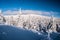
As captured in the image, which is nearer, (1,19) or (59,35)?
(1,19)

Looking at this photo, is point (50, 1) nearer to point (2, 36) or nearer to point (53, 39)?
point (53, 39)

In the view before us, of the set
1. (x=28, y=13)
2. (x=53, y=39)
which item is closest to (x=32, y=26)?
(x=28, y=13)

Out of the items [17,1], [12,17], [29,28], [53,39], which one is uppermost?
[17,1]

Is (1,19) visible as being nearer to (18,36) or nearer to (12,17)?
(12,17)

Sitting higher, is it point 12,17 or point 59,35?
point 12,17

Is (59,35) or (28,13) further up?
(28,13)

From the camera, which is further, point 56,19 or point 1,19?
point 56,19

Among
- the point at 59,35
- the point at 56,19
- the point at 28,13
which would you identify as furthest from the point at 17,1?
the point at 59,35

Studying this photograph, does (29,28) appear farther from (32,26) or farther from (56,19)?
(56,19)
